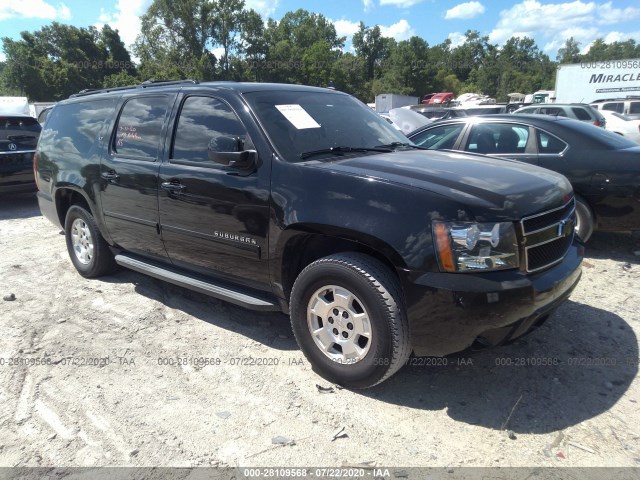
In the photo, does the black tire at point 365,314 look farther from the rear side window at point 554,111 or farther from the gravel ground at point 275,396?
the rear side window at point 554,111

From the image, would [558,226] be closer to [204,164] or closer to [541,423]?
[541,423]

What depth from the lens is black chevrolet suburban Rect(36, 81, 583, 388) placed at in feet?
8.39

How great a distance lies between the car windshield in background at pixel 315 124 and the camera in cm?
333

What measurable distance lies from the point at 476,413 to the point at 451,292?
0.83 metres

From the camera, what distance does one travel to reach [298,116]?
3.53 metres

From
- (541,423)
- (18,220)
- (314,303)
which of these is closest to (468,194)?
(314,303)

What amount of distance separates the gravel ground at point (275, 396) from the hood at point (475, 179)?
1.16 metres

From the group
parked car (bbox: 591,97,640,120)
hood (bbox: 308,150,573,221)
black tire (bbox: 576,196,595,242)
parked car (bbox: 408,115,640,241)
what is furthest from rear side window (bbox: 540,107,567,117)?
hood (bbox: 308,150,573,221)

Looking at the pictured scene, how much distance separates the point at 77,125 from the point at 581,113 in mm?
14442

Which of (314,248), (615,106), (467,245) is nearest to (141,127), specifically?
(314,248)

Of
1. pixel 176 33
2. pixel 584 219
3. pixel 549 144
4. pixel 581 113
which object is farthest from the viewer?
pixel 176 33

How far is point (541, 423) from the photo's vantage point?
2.66m

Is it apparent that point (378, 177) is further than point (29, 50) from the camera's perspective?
No

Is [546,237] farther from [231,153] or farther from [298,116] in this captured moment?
[231,153]
